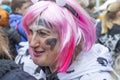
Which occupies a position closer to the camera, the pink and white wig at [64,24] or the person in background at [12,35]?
the pink and white wig at [64,24]

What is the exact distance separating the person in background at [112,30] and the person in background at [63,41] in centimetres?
215

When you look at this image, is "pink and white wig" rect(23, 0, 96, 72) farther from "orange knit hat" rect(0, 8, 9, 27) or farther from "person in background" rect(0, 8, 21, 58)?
"person in background" rect(0, 8, 21, 58)

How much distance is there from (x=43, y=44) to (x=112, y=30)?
8.47 ft

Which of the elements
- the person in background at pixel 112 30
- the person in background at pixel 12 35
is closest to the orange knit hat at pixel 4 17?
the person in background at pixel 12 35


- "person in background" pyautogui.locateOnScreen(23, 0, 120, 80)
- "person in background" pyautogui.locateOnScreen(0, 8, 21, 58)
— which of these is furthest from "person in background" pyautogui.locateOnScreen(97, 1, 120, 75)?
"person in background" pyautogui.locateOnScreen(23, 0, 120, 80)

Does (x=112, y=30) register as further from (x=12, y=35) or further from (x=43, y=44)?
(x=43, y=44)

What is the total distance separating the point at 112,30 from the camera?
16.9 ft

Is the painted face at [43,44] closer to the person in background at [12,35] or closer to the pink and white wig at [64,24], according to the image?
the pink and white wig at [64,24]

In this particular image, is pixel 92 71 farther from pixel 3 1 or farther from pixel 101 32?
pixel 3 1

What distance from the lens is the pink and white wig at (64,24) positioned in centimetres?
265

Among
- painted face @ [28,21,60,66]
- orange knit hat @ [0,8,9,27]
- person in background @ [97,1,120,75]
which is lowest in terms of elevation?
person in background @ [97,1,120,75]

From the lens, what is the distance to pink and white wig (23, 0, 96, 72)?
8.69 ft

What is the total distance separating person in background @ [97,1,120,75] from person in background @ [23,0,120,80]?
2.15 metres

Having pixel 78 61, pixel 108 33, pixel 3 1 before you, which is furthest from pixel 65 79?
pixel 3 1
